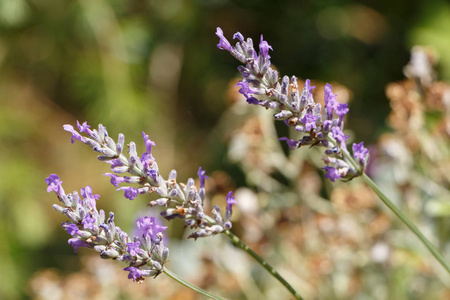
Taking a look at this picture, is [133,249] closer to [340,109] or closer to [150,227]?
[150,227]

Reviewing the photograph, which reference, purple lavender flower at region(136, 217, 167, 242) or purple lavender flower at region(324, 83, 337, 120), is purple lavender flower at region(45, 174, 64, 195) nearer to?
purple lavender flower at region(136, 217, 167, 242)

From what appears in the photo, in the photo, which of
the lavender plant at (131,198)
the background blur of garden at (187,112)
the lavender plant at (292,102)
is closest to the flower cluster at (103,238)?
the lavender plant at (131,198)

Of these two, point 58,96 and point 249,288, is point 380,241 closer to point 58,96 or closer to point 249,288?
point 249,288

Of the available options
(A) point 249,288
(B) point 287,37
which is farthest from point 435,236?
(B) point 287,37

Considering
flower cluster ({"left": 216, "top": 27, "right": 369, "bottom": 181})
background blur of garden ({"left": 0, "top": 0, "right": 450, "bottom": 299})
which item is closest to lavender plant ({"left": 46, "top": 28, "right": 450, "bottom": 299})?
flower cluster ({"left": 216, "top": 27, "right": 369, "bottom": 181})

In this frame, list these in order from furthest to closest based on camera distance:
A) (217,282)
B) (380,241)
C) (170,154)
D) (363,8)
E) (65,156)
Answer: (65,156)
(170,154)
(363,8)
(217,282)
(380,241)

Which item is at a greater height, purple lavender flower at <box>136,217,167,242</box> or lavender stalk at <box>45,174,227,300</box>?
purple lavender flower at <box>136,217,167,242</box>
